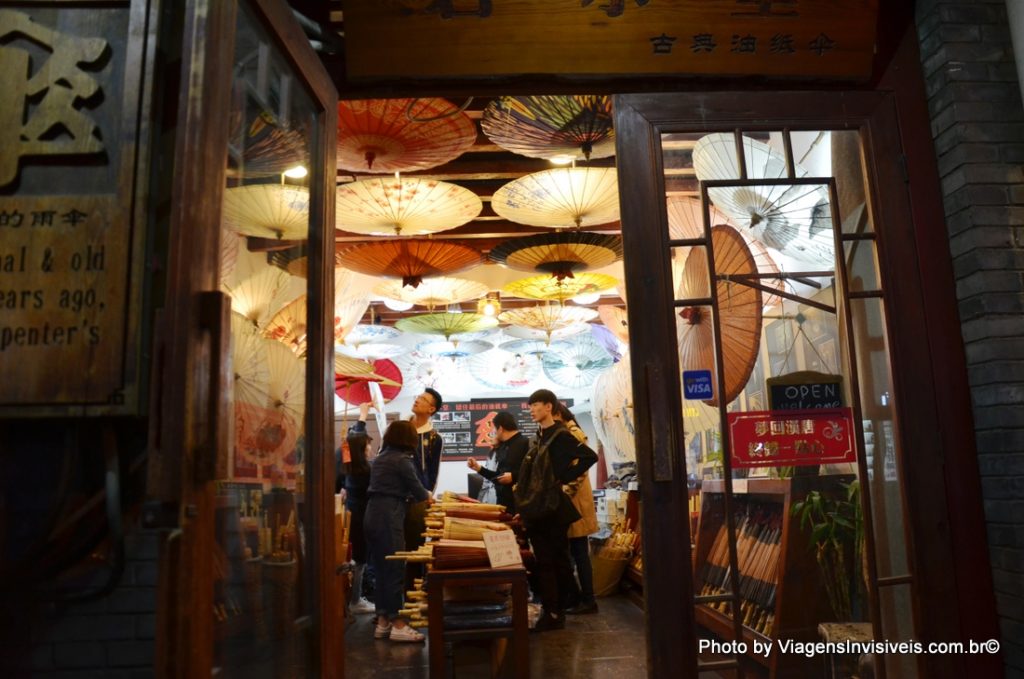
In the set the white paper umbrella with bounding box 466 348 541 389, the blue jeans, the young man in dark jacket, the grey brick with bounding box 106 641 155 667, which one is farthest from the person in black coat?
the white paper umbrella with bounding box 466 348 541 389

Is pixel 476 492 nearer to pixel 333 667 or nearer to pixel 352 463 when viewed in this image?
pixel 352 463

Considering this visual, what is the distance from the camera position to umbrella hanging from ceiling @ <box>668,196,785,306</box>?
2949 mm

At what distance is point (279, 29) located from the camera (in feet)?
7.50

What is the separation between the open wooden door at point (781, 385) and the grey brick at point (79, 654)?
1792mm

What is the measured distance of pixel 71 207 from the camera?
1.89 m

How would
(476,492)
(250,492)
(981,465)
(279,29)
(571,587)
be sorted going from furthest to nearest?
(476,492) < (571,587) < (981,465) < (279,29) < (250,492)

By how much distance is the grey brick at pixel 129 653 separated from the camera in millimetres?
1910

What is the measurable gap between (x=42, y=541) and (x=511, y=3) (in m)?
2.54

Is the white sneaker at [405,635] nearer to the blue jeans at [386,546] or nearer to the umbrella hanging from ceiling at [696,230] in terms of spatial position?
the blue jeans at [386,546]

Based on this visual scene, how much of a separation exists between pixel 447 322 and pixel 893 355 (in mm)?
6433

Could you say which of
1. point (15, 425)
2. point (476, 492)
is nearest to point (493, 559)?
point (15, 425)

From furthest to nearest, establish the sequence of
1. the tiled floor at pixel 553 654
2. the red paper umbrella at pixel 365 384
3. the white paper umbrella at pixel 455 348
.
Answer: the white paper umbrella at pixel 455 348 < the red paper umbrella at pixel 365 384 < the tiled floor at pixel 553 654

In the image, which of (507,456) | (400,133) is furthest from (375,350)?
(400,133)

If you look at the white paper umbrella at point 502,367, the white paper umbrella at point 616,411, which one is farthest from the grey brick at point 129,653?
the white paper umbrella at point 502,367
